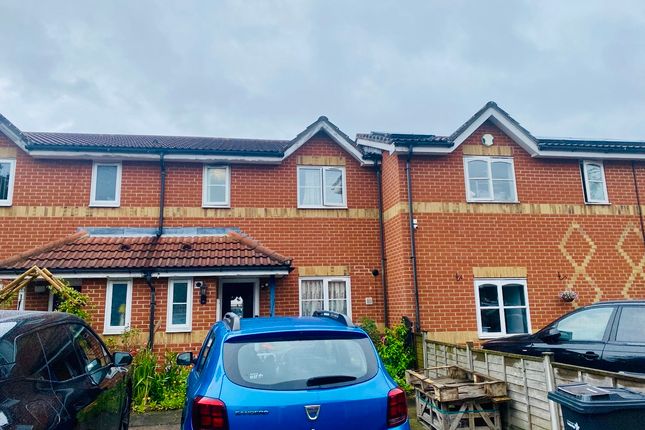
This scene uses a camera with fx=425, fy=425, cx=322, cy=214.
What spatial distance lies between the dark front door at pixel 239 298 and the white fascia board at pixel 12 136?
600cm

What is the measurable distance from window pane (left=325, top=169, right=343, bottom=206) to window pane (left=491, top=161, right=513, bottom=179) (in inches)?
156

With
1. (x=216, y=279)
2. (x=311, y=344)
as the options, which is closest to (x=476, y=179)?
(x=216, y=279)

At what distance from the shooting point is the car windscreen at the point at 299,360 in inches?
127

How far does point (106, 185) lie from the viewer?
10.9m

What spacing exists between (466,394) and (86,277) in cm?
786

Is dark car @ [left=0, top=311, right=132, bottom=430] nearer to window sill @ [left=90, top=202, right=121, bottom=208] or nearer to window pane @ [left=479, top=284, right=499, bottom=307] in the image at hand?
window sill @ [left=90, top=202, right=121, bottom=208]

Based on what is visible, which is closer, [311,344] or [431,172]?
[311,344]

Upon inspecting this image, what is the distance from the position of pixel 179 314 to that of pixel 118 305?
134cm

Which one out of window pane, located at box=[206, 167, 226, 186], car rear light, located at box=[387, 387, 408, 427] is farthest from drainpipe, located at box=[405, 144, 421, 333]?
car rear light, located at box=[387, 387, 408, 427]

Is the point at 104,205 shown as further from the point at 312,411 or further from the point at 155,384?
the point at 312,411

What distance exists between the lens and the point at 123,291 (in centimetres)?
960

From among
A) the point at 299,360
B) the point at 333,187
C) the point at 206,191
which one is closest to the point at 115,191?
the point at 206,191

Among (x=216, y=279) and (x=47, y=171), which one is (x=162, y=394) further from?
(x=47, y=171)

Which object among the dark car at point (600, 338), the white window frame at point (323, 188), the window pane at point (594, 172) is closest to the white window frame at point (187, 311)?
the white window frame at point (323, 188)
